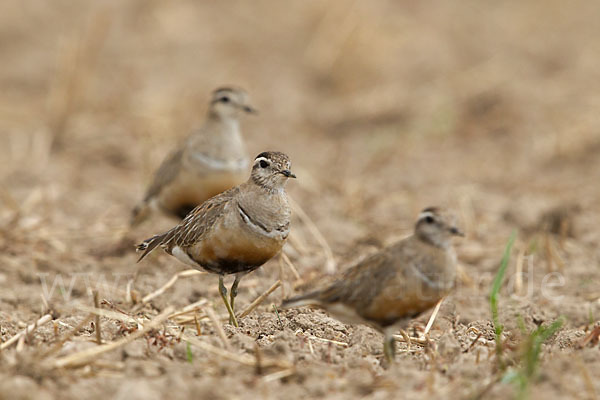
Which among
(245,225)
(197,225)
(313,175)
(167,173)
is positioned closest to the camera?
(245,225)

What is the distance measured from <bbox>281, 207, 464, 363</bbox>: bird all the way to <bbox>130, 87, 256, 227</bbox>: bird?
2832 millimetres

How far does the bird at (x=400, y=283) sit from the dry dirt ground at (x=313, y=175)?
29 centimetres

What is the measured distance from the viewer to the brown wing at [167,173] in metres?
7.82

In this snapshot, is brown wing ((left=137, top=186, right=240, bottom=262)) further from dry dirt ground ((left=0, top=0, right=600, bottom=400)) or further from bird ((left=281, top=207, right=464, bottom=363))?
bird ((left=281, top=207, right=464, bottom=363))

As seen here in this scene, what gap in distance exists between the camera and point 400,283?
4.69 m

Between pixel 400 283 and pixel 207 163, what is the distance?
10.8 ft

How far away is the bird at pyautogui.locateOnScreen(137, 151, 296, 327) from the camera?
5523 mm

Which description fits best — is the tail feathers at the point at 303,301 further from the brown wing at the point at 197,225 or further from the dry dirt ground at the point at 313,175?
the brown wing at the point at 197,225

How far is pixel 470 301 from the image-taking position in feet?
22.2

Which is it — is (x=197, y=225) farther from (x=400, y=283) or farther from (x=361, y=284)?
(x=400, y=283)

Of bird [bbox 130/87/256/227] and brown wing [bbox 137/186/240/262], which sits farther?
bird [bbox 130/87/256/227]

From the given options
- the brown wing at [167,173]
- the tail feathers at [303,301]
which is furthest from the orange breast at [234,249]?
the brown wing at [167,173]

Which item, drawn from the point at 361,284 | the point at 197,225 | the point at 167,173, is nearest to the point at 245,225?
the point at 197,225

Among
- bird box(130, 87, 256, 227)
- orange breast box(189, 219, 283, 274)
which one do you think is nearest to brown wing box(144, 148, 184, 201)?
bird box(130, 87, 256, 227)
